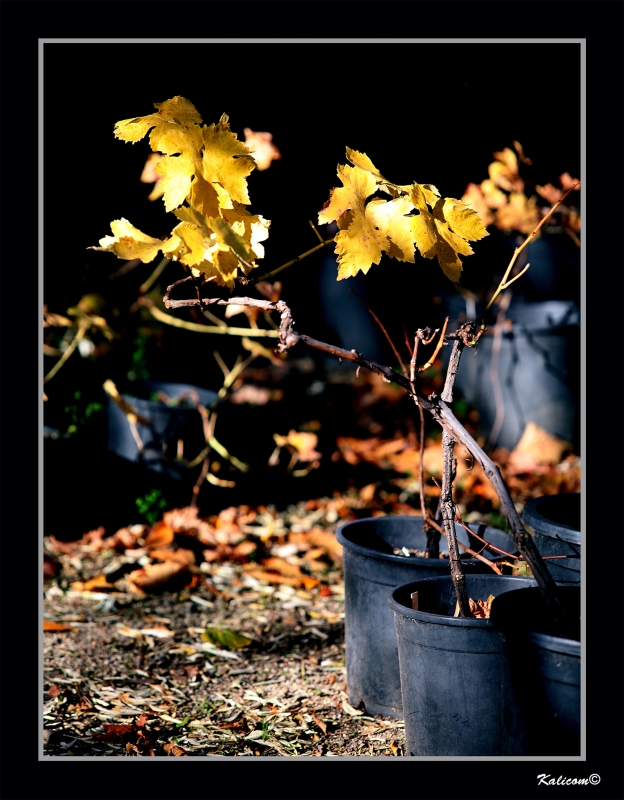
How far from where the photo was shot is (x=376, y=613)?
2.18m

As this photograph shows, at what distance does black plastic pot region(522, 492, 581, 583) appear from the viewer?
6.73 feet

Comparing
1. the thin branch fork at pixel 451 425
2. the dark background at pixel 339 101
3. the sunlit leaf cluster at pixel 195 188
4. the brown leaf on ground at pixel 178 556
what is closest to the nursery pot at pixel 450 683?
the thin branch fork at pixel 451 425

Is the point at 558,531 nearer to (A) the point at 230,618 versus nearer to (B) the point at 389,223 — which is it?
(B) the point at 389,223

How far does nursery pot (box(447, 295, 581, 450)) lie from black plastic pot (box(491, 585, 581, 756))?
3.27 metres

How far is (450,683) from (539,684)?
0.75 feet

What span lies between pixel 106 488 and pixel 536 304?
3364 millimetres

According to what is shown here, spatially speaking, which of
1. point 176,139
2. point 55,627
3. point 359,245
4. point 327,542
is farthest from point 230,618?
point 176,139

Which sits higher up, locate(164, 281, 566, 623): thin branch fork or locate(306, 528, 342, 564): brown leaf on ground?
locate(164, 281, 566, 623): thin branch fork

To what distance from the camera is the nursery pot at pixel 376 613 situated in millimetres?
2104

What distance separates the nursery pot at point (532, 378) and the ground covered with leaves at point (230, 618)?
165 mm

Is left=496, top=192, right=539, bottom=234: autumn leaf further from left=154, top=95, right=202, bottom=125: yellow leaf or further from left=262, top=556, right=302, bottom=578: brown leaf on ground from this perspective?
left=154, top=95, right=202, bottom=125: yellow leaf

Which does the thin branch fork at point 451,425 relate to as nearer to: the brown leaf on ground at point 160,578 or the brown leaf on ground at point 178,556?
the brown leaf on ground at point 160,578

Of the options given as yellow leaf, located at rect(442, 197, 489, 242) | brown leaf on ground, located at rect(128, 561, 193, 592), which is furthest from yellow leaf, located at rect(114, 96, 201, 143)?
brown leaf on ground, located at rect(128, 561, 193, 592)
